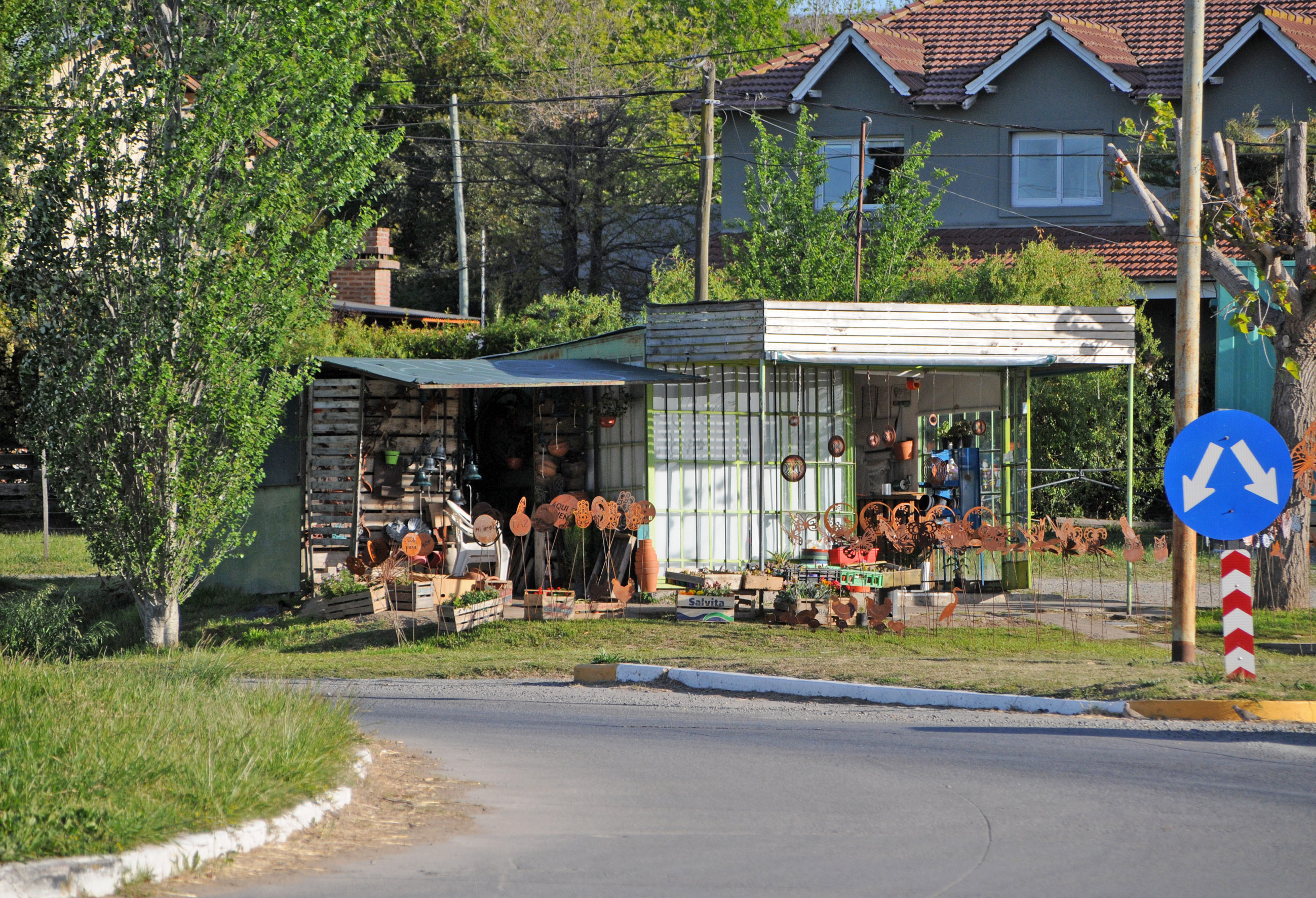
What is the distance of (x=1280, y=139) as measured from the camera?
923 inches

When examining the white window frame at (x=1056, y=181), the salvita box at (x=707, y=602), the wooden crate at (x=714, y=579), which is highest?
→ the white window frame at (x=1056, y=181)

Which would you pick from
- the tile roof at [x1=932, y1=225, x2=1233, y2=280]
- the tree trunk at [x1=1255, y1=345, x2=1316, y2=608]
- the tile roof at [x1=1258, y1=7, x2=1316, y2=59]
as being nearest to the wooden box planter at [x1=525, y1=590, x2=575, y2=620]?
the tree trunk at [x1=1255, y1=345, x2=1316, y2=608]

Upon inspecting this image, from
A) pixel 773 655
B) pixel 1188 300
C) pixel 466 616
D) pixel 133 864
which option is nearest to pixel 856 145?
pixel 466 616

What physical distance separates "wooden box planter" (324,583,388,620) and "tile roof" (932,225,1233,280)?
1580 centimetres

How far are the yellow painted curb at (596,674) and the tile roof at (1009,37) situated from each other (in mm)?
20214

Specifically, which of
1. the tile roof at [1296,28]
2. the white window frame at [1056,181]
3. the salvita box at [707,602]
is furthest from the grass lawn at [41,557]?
the tile roof at [1296,28]

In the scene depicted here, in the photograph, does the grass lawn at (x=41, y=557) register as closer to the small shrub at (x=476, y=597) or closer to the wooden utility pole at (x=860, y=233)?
the small shrub at (x=476, y=597)

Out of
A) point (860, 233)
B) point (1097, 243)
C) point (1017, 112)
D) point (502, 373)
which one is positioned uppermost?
point (1017, 112)

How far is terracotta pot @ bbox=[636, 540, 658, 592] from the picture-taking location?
674 inches

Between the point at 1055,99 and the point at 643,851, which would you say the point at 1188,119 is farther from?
the point at 1055,99

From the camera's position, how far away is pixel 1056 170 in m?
30.5

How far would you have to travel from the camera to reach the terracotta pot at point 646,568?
17125 millimetres

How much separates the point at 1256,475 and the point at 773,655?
4.97 m

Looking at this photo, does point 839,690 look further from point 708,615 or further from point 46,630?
point 46,630
